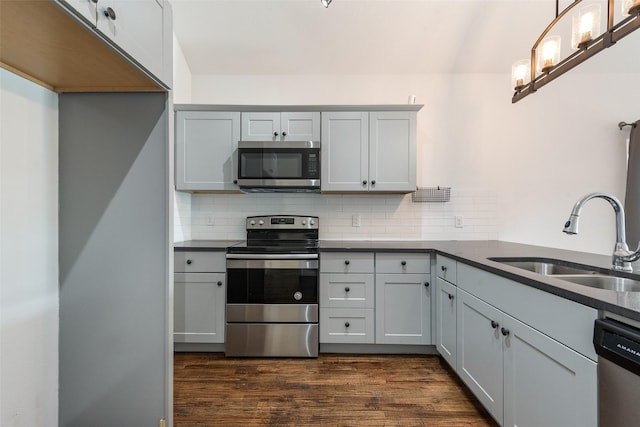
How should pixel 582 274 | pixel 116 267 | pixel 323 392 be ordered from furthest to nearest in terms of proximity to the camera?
pixel 323 392 < pixel 582 274 < pixel 116 267

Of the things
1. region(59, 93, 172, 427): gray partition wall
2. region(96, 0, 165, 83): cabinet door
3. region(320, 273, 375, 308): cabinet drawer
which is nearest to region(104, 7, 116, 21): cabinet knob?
region(96, 0, 165, 83): cabinet door

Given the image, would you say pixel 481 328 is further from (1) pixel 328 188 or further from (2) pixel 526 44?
(2) pixel 526 44

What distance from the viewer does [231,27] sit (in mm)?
2643

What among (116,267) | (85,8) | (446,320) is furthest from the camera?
(446,320)

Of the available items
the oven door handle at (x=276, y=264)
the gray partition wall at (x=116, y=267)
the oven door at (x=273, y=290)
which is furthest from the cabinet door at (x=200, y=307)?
the gray partition wall at (x=116, y=267)

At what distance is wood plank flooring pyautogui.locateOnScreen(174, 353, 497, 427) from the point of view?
1692 mm

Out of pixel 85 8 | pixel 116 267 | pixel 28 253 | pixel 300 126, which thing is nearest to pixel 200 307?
pixel 116 267

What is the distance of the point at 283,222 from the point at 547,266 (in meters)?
2.09

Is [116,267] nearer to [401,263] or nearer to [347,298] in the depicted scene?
[347,298]

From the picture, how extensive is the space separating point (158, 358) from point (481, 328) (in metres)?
1.63

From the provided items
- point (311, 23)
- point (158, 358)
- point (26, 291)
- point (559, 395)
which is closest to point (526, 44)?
point (311, 23)

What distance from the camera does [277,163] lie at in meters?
2.60

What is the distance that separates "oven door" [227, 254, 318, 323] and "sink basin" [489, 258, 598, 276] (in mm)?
1334

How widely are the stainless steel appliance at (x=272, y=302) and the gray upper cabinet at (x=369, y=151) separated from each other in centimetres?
78
